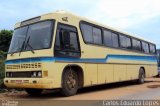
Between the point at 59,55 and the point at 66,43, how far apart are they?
68 centimetres

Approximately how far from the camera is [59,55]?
12281mm

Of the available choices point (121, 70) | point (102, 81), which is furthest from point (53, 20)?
point (121, 70)

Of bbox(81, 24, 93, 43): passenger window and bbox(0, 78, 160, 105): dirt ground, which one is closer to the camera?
bbox(0, 78, 160, 105): dirt ground

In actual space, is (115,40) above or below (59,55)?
above

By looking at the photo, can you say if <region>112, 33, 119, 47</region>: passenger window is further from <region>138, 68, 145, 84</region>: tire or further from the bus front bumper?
the bus front bumper

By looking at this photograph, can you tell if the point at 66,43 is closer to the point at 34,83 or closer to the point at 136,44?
the point at 34,83

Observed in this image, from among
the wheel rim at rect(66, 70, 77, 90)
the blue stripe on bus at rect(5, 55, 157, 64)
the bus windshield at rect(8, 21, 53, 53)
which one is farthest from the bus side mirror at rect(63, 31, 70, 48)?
the wheel rim at rect(66, 70, 77, 90)

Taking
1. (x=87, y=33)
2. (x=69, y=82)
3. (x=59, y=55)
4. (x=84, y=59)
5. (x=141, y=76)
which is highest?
(x=87, y=33)

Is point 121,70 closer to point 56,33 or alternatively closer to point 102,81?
point 102,81

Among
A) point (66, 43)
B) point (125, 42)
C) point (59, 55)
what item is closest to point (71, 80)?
point (59, 55)

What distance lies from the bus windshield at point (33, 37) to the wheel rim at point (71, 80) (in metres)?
1.70

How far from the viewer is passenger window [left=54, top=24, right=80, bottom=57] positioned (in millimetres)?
A: 12289

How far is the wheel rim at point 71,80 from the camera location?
42.0 ft

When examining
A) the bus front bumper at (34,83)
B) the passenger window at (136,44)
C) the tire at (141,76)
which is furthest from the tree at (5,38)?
the bus front bumper at (34,83)
